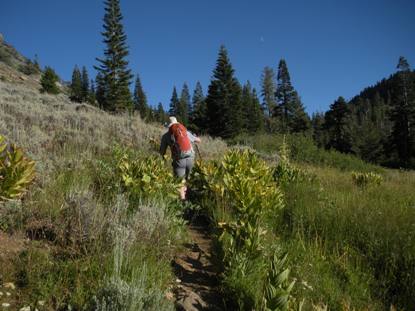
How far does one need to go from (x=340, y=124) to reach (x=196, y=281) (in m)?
47.7

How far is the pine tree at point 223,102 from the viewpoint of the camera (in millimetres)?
31641

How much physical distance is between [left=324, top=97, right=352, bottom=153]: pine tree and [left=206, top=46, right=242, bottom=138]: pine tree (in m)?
19.7

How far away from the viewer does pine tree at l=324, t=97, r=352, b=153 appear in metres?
43.5

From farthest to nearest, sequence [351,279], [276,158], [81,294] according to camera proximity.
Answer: [276,158], [351,279], [81,294]

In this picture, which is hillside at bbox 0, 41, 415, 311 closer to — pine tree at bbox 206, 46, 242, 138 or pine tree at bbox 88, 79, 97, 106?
pine tree at bbox 88, 79, 97, 106

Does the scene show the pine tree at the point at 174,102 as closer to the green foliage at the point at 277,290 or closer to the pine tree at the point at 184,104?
the pine tree at the point at 184,104

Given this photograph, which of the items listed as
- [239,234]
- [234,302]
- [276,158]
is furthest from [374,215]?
[276,158]

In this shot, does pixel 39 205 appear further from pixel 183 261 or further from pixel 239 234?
pixel 239 234

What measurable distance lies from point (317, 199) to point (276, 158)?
23.3 feet

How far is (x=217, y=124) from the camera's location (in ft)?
106

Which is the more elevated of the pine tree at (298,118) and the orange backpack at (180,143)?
the pine tree at (298,118)

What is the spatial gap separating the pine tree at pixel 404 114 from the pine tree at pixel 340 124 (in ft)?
20.0

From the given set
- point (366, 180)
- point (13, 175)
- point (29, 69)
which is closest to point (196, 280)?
point (13, 175)

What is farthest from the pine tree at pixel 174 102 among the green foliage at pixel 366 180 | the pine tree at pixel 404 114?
the green foliage at pixel 366 180
